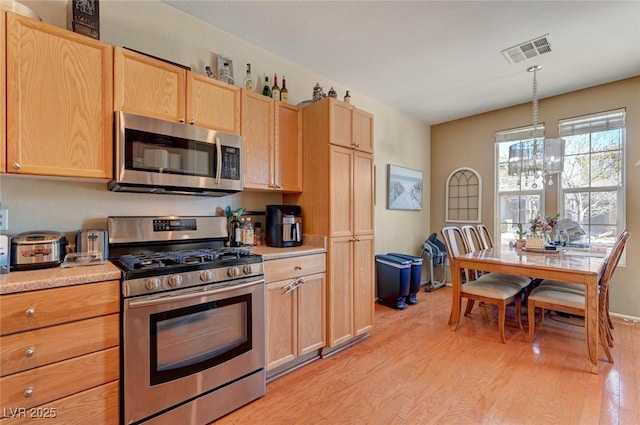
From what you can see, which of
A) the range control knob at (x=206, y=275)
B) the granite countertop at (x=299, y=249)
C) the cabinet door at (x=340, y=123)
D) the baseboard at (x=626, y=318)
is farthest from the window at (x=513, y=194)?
the range control knob at (x=206, y=275)

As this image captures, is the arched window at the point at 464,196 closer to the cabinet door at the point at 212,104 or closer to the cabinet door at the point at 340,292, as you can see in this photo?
the cabinet door at the point at 340,292

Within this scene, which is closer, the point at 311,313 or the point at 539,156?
the point at 311,313

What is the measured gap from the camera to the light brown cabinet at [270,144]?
237 cm

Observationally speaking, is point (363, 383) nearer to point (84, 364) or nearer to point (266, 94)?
point (84, 364)

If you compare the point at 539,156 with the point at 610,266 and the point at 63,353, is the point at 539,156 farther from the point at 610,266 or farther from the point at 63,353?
the point at 63,353

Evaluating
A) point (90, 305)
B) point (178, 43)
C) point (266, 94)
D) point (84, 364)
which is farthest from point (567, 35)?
point (84, 364)

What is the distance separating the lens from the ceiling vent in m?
2.66

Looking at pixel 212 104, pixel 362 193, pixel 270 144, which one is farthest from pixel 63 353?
pixel 362 193

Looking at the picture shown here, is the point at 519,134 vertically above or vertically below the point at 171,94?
above

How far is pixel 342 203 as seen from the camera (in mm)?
2607

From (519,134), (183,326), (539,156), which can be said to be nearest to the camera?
(183,326)

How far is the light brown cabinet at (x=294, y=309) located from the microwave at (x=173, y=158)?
0.72 meters

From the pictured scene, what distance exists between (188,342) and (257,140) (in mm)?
1523

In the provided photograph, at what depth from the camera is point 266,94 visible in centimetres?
261
